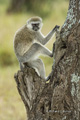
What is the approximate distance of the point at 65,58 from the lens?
381 centimetres

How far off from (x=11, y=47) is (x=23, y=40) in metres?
6.12

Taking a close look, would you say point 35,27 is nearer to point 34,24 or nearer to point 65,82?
point 34,24

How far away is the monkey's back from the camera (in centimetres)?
539

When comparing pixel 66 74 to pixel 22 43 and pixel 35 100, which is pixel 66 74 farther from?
pixel 22 43

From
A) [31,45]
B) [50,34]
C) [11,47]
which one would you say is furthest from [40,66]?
[11,47]

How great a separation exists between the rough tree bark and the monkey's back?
1463 millimetres

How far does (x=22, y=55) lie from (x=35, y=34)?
1.61 ft

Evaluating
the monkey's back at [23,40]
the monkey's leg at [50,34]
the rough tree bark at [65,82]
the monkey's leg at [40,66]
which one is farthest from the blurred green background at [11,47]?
the rough tree bark at [65,82]

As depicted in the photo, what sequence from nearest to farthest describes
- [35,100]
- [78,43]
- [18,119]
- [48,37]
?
[78,43] → [35,100] → [48,37] → [18,119]

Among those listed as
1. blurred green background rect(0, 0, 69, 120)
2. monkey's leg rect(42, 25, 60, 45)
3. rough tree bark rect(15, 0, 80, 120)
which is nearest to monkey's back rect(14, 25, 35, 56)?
monkey's leg rect(42, 25, 60, 45)

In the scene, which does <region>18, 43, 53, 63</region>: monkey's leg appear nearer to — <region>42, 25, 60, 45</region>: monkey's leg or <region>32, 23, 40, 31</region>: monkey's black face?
<region>42, 25, 60, 45</region>: monkey's leg

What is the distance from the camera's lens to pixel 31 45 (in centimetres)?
545

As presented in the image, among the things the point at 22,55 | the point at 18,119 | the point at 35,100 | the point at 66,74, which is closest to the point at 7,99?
the point at 18,119

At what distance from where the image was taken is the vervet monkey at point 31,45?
17.3ft
